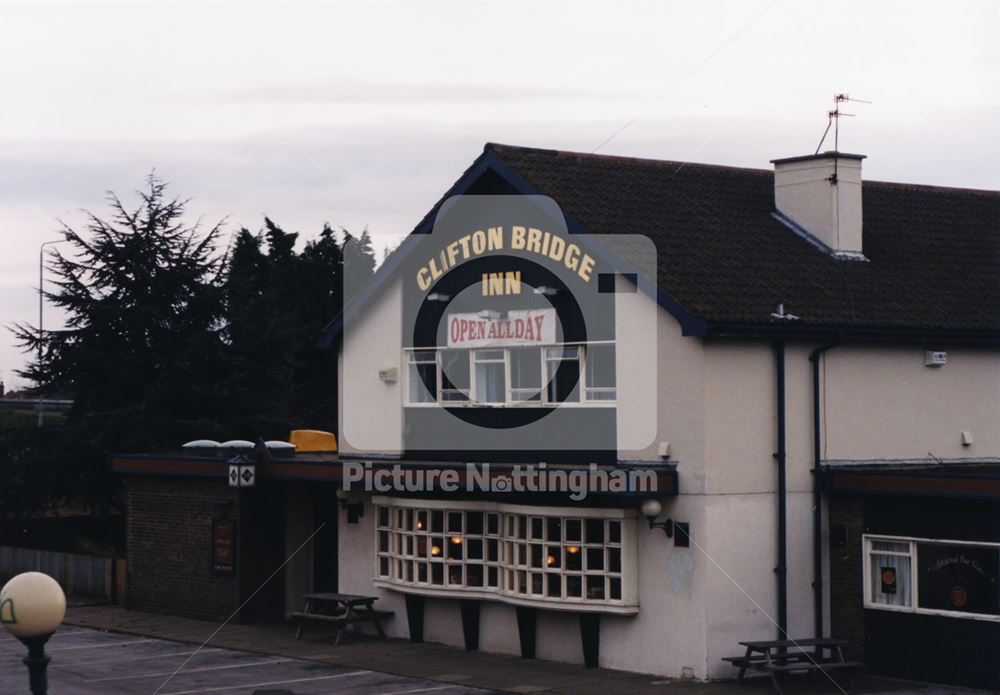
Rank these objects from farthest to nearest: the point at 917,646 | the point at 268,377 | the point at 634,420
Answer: the point at 268,377
the point at 634,420
the point at 917,646

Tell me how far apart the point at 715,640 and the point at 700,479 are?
7.85ft

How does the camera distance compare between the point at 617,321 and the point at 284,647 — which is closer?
the point at 617,321

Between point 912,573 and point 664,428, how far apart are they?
4.21 m

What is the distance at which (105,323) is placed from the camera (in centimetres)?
4084

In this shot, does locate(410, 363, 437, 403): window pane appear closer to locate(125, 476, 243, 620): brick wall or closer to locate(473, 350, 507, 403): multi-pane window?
locate(473, 350, 507, 403): multi-pane window

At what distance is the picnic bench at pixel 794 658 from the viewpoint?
2073cm

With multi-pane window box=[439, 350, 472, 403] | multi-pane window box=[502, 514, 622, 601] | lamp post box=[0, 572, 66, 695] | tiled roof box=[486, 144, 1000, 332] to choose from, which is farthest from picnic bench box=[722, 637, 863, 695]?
lamp post box=[0, 572, 66, 695]

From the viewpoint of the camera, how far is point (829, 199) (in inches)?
1014

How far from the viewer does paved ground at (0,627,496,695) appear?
2116cm

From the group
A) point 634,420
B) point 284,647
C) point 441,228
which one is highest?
point 441,228

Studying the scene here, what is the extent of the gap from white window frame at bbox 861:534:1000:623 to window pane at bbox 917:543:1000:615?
0.06 m

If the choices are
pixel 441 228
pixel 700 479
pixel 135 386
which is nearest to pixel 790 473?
pixel 700 479

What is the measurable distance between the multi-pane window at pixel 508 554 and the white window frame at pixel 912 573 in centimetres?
353

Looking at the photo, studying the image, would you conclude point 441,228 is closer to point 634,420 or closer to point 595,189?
point 595,189
